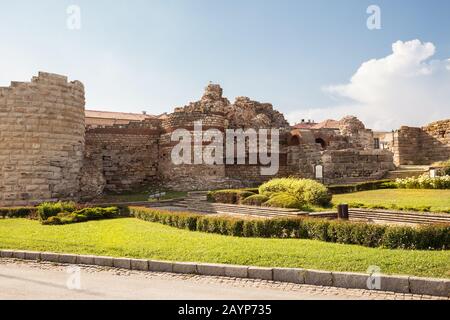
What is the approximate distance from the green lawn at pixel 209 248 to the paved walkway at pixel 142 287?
75 centimetres

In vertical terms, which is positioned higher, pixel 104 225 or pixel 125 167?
pixel 125 167

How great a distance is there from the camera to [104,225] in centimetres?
1466

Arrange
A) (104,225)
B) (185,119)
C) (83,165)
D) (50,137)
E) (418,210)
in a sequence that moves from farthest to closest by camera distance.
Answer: (185,119) < (83,165) < (50,137) < (104,225) < (418,210)

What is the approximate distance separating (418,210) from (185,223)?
7408 mm

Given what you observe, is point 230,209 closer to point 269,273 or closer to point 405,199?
point 405,199

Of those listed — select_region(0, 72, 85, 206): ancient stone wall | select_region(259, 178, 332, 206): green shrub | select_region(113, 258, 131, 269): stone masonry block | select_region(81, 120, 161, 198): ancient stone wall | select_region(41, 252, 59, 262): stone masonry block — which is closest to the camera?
select_region(113, 258, 131, 269): stone masonry block

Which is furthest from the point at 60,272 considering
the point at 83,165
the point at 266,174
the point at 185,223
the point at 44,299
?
the point at 266,174

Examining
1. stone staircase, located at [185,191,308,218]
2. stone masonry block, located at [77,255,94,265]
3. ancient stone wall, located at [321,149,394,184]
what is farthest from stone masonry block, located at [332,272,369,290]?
ancient stone wall, located at [321,149,394,184]

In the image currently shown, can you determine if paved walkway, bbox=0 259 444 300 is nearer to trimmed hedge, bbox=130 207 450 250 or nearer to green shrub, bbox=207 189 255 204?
trimmed hedge, bbox=130 207 450 250

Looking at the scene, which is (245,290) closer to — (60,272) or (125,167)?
(60,272)

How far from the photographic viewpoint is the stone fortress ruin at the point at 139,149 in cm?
1909

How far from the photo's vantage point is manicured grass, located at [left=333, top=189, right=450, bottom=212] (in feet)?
46.1

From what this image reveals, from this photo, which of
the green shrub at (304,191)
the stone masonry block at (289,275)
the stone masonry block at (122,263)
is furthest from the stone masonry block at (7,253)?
the green shrub at (304,191)

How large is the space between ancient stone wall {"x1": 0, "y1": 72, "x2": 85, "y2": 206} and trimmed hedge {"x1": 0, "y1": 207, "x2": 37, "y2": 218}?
182cm
